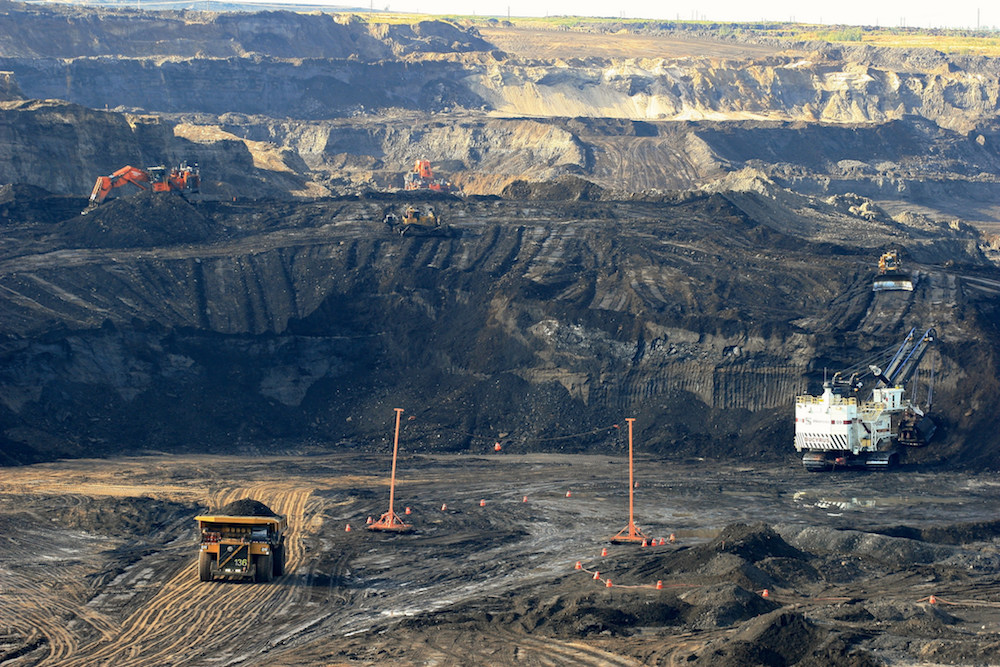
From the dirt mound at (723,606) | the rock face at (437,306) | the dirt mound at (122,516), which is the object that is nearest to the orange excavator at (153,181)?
the rock face at (437,306)

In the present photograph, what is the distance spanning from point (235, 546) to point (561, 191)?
47.8m

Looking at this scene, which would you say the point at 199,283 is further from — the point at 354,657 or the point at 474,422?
the point at 354,657

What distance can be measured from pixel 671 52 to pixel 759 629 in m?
143

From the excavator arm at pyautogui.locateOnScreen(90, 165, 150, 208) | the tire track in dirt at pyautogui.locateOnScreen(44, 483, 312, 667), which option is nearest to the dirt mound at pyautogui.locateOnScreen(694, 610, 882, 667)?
the tire track in dirt at pyautogui.locateOnScreen(44, 483, 312, 667)

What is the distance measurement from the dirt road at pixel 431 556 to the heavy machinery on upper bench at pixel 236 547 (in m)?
0.36

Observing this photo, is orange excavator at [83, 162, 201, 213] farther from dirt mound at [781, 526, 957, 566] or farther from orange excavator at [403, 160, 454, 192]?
dirt mound at [781, 526, 957, 566]

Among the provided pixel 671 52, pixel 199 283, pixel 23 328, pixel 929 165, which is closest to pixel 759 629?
pixel 23 328

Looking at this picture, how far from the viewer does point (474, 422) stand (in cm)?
4738

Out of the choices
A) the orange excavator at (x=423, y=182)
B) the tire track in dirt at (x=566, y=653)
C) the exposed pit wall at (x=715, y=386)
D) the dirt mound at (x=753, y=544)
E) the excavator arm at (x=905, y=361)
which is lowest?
the tire track in dirt at (x=566, y=653)

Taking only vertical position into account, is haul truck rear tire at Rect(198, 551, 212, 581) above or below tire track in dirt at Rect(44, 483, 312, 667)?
above

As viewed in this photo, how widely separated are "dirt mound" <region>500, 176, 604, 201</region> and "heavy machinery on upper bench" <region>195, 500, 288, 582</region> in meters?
46.0

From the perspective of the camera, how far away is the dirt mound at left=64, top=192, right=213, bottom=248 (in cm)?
5922

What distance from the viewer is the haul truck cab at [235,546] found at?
29.2 m

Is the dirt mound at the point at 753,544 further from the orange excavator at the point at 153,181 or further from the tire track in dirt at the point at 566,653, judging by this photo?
the orange excavator at the point at 153,181
